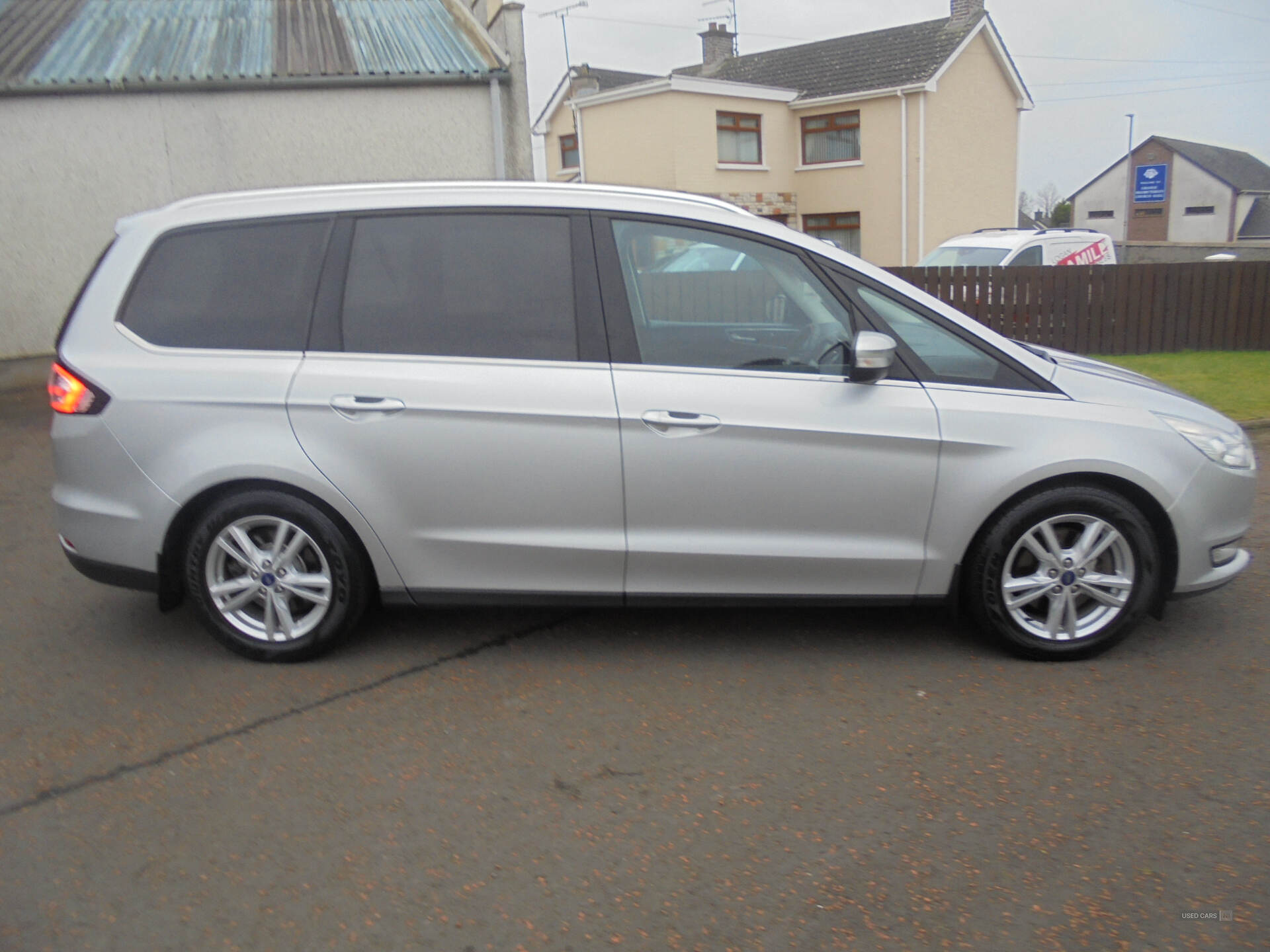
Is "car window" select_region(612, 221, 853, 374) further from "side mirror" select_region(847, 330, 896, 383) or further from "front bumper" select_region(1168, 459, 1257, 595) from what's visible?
"front bumper" select_region(1168, 459, 1257, 595)

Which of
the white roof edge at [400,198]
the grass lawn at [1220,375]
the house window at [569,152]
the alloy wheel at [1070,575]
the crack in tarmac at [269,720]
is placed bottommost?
the crack in tarmac at [269,720]

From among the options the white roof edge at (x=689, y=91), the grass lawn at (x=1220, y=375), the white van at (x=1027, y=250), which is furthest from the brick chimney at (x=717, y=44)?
the grass lawn at (x=1220, y=375)

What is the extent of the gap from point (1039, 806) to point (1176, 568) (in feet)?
4.91

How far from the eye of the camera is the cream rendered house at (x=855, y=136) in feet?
101

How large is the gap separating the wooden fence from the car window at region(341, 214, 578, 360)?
10.9 metres

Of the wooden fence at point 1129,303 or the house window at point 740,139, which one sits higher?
the house window at point 740,139

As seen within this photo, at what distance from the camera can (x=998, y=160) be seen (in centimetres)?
3381

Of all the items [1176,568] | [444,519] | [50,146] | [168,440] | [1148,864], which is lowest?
[1148,864]

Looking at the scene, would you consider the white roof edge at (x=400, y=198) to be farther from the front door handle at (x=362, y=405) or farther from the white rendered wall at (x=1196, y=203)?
the white rendered wall at (x=1196, y=203)

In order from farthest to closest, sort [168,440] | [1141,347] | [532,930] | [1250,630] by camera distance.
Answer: [1141,347], [1250,630], [168,440], [532,930]

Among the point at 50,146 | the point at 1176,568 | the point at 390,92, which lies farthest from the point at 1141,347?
the point at 50,146

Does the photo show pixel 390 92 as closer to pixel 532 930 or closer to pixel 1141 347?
pixel 1141 347

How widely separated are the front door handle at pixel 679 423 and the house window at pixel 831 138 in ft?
99.1

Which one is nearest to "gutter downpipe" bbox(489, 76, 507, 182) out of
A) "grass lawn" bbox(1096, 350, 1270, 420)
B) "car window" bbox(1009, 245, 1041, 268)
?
"grass lawn" bbox(1096, 350, 1270, 420)
